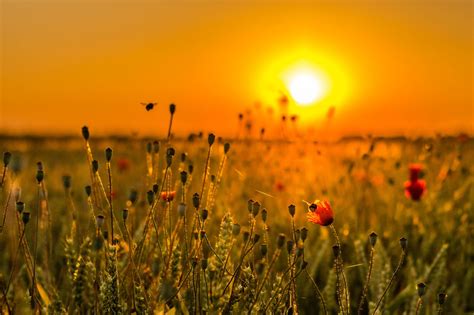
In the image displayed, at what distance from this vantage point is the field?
1900 millimetres

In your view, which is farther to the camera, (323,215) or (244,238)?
(244,238)

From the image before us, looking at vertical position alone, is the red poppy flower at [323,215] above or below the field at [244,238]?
above

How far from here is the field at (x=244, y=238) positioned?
190 cm

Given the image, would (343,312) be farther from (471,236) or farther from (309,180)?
(309,180)

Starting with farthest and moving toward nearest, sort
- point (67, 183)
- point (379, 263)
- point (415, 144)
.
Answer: point (415, 144), point (379, 263), point (67, 183)

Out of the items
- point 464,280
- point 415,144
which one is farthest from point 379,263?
point 415,144

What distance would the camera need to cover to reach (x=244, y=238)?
2.27m

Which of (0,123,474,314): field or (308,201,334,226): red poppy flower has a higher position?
(308,201,334,226): red poppy flower

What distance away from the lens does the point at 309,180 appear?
4.86m

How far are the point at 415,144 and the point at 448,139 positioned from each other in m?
0.50

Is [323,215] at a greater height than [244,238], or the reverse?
[323,215]

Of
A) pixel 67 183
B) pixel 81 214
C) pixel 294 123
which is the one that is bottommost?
pixel 81 214

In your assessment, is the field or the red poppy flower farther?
the red poppy flower

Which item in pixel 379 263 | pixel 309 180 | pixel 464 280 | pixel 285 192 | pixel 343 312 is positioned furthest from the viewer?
pixel 309 180
